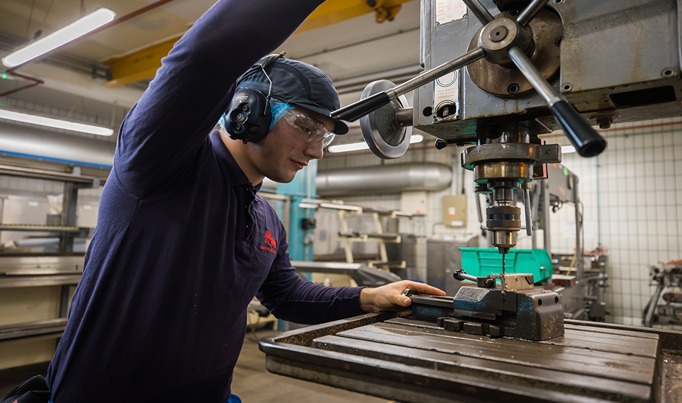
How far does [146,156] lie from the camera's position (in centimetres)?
68

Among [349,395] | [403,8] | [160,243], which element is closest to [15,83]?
[403,8]

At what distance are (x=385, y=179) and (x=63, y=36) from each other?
458cm

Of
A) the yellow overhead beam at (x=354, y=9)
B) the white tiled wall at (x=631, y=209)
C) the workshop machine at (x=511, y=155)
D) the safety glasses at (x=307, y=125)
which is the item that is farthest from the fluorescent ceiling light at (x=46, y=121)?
the white tiled wall at (x=631, y=209)

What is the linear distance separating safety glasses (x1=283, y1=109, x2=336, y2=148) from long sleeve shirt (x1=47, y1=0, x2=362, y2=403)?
161mm

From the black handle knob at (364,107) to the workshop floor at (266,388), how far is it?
7.76 ft

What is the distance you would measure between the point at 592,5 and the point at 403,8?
10.6 ft

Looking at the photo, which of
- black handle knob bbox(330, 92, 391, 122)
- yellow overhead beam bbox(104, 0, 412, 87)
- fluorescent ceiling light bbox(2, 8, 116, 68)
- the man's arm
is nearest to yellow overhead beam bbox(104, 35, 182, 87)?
yellow overhead beam bbox(104, 0, 412, 87)

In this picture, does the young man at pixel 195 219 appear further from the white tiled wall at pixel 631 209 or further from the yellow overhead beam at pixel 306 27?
the white tiled wall at pixel 631 209

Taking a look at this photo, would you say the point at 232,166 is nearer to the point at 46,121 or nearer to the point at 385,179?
the point at 46,121

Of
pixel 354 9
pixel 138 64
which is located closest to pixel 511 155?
pixel 354 9

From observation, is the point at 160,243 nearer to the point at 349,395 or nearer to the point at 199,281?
the point at 199,281

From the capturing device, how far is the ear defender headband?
906 millimetres

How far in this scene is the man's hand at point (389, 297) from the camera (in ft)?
3.01

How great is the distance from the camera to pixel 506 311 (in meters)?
0.72
